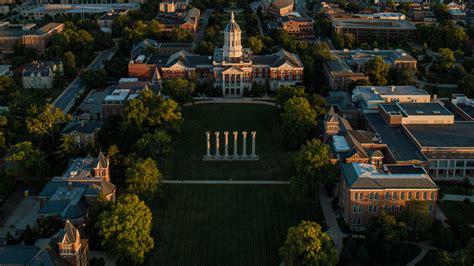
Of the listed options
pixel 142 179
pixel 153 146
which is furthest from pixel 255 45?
pixel 142 179

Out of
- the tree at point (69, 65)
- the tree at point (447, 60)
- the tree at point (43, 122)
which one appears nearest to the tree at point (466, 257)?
the tree at point (43, 122)

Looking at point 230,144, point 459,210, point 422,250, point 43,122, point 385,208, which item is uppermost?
point 43,122

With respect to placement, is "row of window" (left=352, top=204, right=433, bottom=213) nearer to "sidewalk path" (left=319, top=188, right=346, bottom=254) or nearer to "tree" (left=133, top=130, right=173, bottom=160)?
"sidewalk path" (left=319, top=188, right=346, bottom=254)

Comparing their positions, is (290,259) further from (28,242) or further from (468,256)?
(28,242)

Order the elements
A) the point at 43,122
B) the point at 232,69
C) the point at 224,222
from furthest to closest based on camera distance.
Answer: the point at 232,69, the point at 43,122, the point at 224,222

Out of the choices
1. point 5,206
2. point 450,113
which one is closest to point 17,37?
point 5,206

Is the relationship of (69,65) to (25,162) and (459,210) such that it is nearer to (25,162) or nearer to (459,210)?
(25,162)
